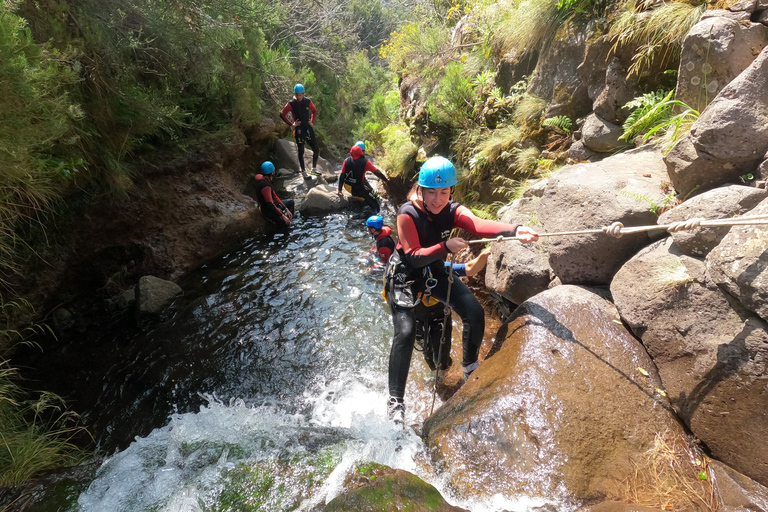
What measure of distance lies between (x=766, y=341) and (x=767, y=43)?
2661 mm

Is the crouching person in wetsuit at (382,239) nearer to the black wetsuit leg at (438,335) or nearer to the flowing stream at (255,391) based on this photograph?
the flowing stream at (255,391)

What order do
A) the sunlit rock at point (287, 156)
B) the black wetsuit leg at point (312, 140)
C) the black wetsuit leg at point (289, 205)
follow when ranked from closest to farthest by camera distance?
the black wetsuit leg at point (289, 205), the black wetsuit leg at point (312, 140), the sunlit rock at point (287, 156)

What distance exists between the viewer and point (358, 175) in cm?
903

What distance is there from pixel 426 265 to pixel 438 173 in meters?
0.87

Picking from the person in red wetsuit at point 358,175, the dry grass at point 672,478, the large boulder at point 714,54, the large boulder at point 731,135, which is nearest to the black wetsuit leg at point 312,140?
the person in red wetsuit at point 358,175

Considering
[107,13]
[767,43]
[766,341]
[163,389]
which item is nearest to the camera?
[766,341]

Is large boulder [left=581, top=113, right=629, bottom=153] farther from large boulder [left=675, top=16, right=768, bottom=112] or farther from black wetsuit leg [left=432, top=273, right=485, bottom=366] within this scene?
black wetsuit leg [left=432, top=273, right=485, bottom=366]

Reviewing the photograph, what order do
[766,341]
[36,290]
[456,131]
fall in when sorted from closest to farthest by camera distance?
[766,341] < [36,290] < [456,131]

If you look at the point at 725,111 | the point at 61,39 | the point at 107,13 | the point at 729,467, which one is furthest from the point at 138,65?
the point at 729,467

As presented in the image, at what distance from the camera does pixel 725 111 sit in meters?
2.69

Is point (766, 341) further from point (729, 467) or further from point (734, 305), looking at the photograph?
point (729, 467)

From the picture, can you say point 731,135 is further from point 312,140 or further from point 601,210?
point 312,140

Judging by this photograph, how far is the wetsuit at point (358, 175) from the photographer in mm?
8883

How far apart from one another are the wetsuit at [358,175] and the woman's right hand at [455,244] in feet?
20.3
